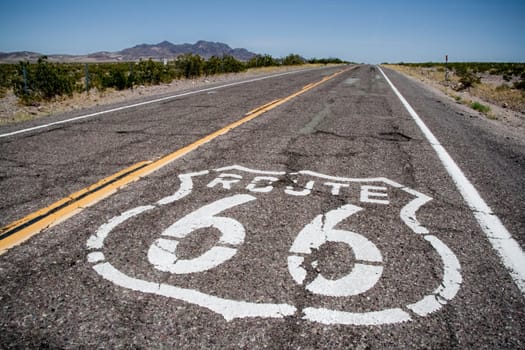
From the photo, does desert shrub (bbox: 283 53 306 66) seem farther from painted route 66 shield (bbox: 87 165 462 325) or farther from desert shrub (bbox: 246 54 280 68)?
painted route 66 shield (bbox: 87 165 462 325)

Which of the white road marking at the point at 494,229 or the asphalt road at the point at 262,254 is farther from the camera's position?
the white road marking at the point at 494,229

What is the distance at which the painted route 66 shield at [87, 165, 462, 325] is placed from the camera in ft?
6.19

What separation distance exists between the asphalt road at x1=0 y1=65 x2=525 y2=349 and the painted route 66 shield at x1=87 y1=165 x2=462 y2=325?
0.01m

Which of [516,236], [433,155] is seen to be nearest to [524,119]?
[433,155]

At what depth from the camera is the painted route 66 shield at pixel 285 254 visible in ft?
6.19

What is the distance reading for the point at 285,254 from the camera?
233 cm

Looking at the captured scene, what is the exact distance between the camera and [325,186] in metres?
3.59

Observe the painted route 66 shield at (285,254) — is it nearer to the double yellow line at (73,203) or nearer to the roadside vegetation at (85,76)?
the double yellow line at (73,203)

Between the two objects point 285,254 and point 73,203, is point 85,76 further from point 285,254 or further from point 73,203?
point 285,254

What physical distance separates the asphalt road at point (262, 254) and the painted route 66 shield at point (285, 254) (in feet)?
0.04

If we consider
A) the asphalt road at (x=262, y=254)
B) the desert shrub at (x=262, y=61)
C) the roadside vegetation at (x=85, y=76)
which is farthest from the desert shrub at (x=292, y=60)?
the asphalt road at (x=262, y=254)

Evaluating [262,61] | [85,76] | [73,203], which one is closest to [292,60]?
[262,61]

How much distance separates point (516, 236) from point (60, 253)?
323 cm

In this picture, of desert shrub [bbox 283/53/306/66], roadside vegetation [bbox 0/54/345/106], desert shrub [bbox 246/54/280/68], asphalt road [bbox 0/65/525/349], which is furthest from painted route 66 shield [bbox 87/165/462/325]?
desert shrub [bbox 283/53/306/66]
